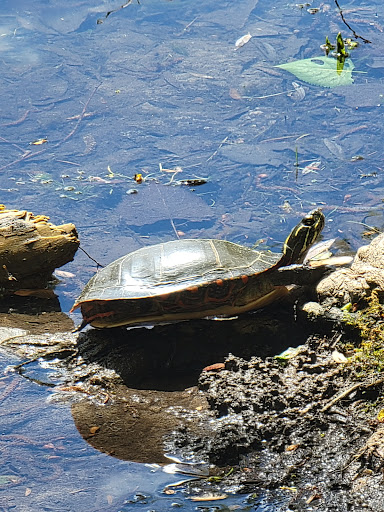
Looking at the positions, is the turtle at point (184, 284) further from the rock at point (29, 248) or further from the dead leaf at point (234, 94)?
the dead leaf at point (234, 94)

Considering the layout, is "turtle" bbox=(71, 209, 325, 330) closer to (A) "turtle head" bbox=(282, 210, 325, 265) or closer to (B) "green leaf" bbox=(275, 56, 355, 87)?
(A) "turtle head" bbox=(282, 210, 325, 265)

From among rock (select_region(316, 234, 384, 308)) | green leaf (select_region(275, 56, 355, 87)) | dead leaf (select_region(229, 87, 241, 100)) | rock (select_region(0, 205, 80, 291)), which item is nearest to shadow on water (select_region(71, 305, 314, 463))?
rock (select_region(316, 234, 384, 308))

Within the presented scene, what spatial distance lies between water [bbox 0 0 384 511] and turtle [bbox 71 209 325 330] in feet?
2.19

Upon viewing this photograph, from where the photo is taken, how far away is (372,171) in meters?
5.99

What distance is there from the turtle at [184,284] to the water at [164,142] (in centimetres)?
67

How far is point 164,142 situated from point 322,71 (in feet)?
7.99

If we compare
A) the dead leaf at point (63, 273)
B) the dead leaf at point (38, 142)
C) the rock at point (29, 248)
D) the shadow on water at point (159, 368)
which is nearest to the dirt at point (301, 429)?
the shadow on water at point (159, 368)

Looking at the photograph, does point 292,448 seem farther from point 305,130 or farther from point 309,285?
point 305,130

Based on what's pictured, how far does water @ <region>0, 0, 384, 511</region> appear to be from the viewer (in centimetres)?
349

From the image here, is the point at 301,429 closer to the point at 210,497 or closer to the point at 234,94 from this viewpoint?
the point at 210,497

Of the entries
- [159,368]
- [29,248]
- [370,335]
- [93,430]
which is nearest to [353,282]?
[370,335]

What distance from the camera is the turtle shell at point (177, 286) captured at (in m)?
3.76

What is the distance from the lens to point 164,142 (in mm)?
6711

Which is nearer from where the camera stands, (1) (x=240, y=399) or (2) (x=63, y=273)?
(1) (x=240, y=399)
